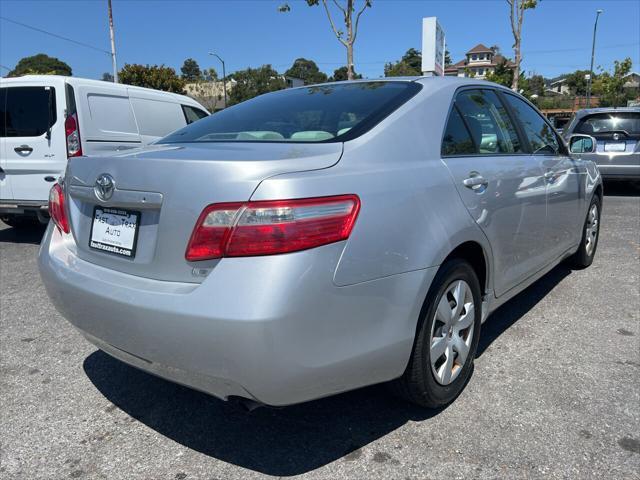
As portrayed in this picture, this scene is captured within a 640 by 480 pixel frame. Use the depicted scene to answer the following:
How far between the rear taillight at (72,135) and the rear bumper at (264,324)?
427cm

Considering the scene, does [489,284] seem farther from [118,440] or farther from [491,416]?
[118,440]

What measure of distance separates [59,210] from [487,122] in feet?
7.62

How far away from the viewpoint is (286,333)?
1.79 meters

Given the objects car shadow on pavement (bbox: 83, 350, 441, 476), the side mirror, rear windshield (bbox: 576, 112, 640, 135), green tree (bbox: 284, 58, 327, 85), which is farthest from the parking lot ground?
green tree (bbox: 284, 58, 327, 85)

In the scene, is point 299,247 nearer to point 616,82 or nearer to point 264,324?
point 264,324

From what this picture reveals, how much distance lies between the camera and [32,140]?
5.96 meters

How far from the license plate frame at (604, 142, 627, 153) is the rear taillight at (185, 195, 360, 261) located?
29.3ft

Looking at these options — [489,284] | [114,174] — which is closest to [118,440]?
[114,174]

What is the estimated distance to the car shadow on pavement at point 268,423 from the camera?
2268 millimetres

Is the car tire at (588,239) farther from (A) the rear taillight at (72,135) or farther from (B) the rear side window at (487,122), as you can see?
(A) the rear taillight at (72,135)

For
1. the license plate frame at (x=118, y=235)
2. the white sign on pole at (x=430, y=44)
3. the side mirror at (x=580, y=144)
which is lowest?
the license plate frame at (x=118, y=235)

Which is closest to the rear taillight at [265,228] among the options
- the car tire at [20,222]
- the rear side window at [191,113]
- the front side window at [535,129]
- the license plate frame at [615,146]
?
the front side window at [535,129]

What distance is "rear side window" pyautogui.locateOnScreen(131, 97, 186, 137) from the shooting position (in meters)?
7.27

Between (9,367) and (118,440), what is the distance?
1.19 metres
